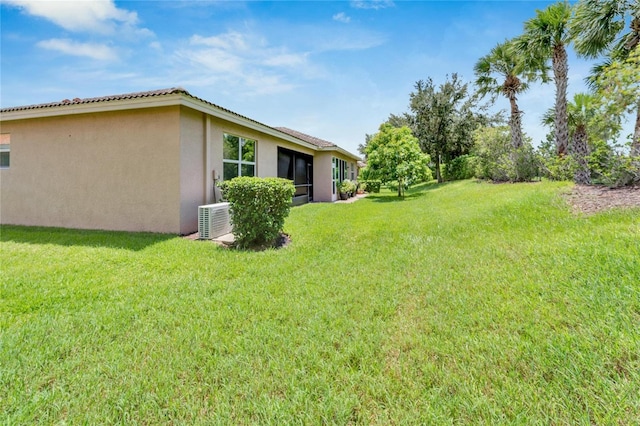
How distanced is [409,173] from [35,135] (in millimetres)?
17917

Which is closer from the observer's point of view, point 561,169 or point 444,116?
point 561,169

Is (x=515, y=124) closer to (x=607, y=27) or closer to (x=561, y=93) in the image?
(x=561, y=93)

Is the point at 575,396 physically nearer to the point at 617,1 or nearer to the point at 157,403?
the point at 157,403

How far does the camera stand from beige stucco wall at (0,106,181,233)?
8055mm

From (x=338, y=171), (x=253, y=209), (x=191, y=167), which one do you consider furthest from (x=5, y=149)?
(x=338, y=171)

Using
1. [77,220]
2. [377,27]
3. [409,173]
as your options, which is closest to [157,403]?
[77,220]

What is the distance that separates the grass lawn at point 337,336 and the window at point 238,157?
5073 mm

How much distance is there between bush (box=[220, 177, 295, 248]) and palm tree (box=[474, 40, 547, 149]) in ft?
59.0

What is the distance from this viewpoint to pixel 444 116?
26.4 metres

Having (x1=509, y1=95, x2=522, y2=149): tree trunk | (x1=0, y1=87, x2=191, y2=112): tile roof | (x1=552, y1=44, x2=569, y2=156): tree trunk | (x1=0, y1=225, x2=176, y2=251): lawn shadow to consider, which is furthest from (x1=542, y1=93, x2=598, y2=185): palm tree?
(x1=0, y1=225, x2=176, y2=251): lawn shadow

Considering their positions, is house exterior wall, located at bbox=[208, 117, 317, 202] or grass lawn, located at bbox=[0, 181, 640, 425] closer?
grass lawn, located at bbox=[0, 181, 640, 425]

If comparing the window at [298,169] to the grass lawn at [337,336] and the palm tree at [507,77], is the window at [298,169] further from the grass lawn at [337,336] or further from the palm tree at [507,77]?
the palm tree at [507,77]

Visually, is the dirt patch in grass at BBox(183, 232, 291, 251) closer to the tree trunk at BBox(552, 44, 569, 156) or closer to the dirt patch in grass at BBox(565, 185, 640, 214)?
the dirt patch in grass at BBox(565, 185, 640, 214)

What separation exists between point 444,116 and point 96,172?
87.1ft
